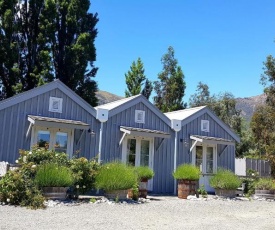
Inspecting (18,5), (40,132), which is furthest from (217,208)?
(18,5)

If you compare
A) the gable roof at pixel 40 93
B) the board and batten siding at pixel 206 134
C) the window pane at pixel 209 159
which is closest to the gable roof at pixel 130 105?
the gable roof at pixel 40 93

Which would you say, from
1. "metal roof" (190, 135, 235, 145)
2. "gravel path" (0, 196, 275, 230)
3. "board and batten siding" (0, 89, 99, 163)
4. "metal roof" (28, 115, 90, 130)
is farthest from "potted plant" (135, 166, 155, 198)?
"metal roof" (190, 135, 235, 145)

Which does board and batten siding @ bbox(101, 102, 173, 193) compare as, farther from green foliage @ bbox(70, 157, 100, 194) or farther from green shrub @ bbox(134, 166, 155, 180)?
green foliage @ bbox(70, 157, 100, 194)

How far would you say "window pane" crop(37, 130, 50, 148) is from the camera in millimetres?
12695

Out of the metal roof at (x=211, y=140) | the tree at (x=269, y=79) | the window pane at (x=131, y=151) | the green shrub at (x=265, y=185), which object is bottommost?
the green shrub at (x=265, y=185)

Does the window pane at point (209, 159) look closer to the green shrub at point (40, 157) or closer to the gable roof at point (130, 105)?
the gable roof at point (130, 105)

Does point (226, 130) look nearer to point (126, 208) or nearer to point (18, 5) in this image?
point (126, 208)

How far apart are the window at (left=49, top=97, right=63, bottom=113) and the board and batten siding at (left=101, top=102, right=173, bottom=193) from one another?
2.00 m

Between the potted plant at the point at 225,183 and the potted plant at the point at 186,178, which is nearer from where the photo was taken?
the potted plant at the point at 186,178

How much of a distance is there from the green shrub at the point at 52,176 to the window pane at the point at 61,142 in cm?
330

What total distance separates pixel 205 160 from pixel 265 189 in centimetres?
331

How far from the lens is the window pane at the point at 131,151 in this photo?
48.1 feet

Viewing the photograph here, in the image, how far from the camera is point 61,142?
517 inches

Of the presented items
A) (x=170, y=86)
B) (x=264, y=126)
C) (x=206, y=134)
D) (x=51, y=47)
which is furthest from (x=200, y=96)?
(x=206, y=134)
